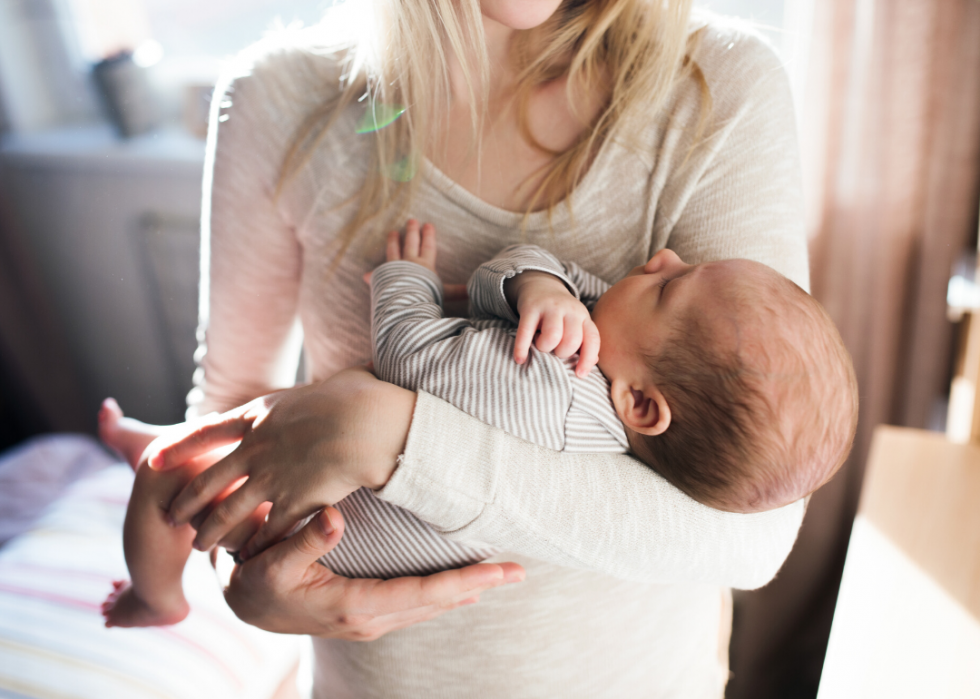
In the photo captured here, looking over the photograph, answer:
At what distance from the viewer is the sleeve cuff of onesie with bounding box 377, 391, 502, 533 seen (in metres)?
0.52

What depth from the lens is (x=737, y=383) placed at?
0.53 m

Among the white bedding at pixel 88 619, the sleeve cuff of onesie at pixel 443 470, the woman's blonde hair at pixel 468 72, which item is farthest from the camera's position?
the white bedding at pixel 88 619

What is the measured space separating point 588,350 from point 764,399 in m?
0.15

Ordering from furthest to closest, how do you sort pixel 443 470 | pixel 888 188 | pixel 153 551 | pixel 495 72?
pixel 888 188, pixel 495 72, pixel 153 551, pixel 443 470

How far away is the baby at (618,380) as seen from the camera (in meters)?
0.53

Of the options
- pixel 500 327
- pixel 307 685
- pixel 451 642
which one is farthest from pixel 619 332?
pixel 307 685

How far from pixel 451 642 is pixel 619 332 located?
0.38 meters

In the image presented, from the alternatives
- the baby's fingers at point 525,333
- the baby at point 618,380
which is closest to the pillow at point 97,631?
the baby at point 618,380

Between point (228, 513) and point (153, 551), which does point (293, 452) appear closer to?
point (228, 513)

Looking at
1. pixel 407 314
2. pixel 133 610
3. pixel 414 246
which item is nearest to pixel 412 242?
pixel 414 246

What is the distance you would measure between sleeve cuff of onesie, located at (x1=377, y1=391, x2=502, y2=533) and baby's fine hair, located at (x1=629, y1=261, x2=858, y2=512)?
0.60 feet

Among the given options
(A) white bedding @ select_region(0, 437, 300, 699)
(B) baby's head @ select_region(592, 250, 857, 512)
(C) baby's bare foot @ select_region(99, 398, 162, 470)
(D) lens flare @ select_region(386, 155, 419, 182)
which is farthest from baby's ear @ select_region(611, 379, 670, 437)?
(A) white bedding @ select_region(0, 437, 300, 699)

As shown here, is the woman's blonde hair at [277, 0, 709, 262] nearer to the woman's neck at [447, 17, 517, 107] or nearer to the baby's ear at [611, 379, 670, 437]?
the woman's neck at [447, 17, 517, 107]

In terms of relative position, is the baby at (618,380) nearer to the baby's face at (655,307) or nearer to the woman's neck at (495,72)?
the baby's face at (655,307)
